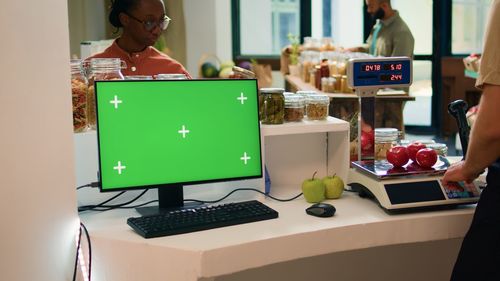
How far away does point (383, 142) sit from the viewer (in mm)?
2543

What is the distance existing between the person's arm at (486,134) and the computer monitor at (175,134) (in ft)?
2.19

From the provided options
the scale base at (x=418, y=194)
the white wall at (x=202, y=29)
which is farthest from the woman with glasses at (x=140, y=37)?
the white wall at (x=202, y=29)

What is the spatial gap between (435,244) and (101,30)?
5.18m

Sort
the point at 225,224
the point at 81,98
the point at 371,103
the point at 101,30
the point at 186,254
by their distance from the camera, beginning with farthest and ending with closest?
the point at 101,30 → the point at 371,103 → the point at 81,98 → the point at 225,224 → the point at 186,254

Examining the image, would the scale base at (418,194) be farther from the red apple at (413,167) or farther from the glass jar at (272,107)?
the glass jar at (272,107)

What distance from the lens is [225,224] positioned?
198 cm

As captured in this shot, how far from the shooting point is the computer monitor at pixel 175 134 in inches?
79.6

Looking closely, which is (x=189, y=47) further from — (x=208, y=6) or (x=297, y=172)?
(x=297, y=172)

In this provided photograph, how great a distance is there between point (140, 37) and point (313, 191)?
144 cm

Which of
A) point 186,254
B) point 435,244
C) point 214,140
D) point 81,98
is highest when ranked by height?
point 81,98

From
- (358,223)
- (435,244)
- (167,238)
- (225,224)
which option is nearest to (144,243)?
(167,238)

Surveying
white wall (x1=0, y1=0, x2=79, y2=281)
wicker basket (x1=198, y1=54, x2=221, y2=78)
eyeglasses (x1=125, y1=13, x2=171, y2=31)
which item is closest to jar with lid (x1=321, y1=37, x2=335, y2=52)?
wicker basket (x1=198, y1=54, x2=221, y2=78)

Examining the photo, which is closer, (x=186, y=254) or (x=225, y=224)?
(x=186, y=254)

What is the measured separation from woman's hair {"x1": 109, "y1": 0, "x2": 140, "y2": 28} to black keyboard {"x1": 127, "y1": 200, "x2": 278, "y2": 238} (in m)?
1.50
